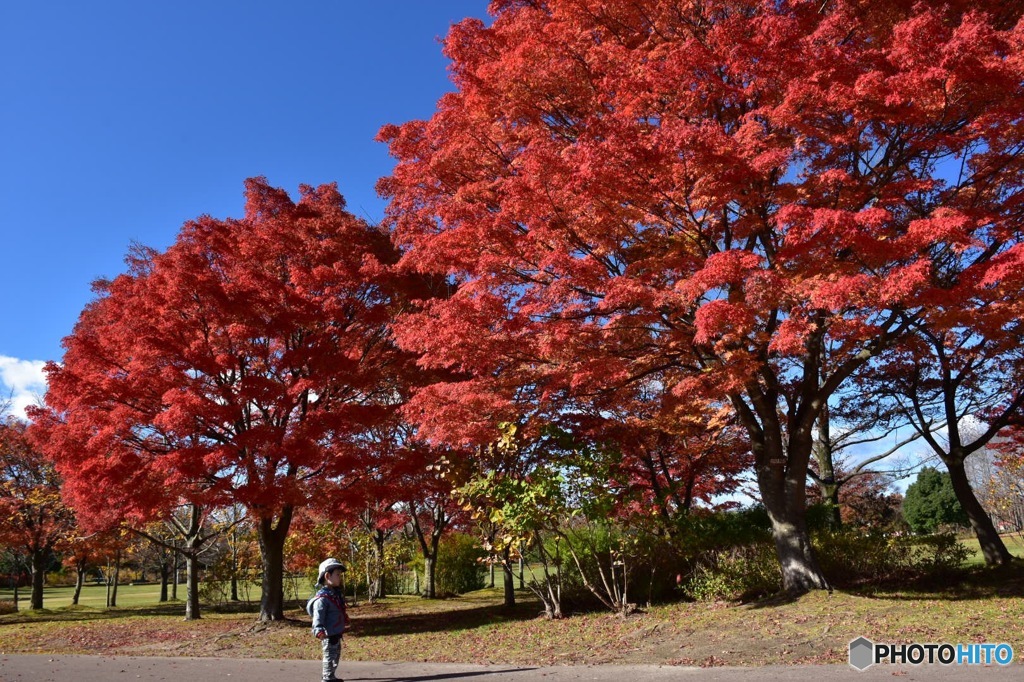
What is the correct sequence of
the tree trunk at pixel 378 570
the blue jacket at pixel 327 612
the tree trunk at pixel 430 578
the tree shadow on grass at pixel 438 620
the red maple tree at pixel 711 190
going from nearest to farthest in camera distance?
the blue jacket at pixel 327 612, the red maple tree at pixel 711 190, the tree shadow on grass at pixel 438 620, the tree trunk at pixel 430 578, the tree trunk at pixel 378 570

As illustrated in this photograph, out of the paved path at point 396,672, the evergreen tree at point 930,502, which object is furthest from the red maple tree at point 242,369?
the evergreen tree at point 930,502

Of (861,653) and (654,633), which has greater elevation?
(861,653)

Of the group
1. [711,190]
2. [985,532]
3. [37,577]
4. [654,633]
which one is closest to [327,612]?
[654,633]

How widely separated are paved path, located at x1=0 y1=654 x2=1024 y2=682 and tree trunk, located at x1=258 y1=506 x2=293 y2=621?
3.27 meters

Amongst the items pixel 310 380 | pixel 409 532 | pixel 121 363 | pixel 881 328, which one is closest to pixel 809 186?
pixel 881 328

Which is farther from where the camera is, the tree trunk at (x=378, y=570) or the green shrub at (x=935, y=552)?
the tree trunk at (x=378, y=570)

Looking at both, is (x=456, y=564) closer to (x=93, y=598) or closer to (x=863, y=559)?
(x=863, y=559)

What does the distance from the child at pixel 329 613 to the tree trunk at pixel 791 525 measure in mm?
7154

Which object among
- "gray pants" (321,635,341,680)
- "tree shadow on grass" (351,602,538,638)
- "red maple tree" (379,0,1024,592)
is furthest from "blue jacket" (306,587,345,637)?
"tree shadow on grass" (351,602,538,638)

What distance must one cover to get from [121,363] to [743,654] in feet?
38.5

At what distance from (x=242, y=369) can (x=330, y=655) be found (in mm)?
7764

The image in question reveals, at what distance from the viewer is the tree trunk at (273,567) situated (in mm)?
13547

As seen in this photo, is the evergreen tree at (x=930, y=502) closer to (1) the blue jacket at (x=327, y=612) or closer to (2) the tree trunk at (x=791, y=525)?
(2) the tree trunk at (x=791, y=525)

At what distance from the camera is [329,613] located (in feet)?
20.4
